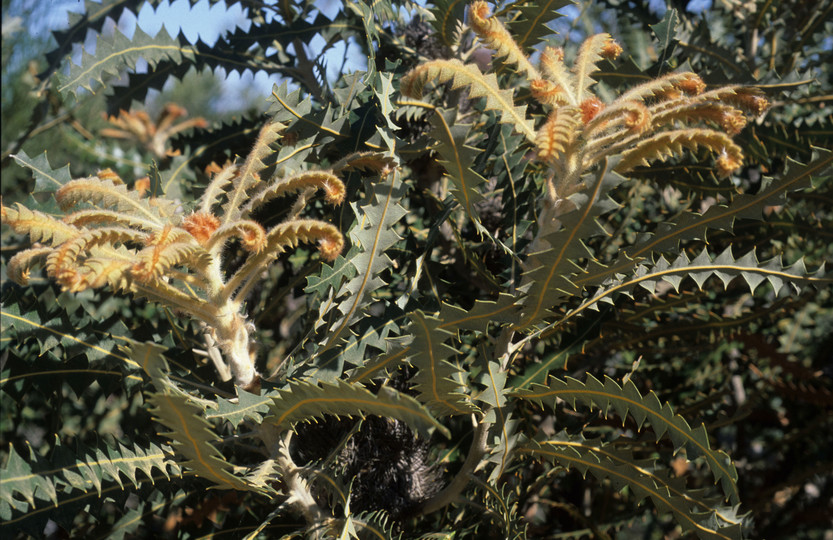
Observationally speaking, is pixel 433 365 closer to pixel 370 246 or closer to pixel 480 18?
pixel 370 246

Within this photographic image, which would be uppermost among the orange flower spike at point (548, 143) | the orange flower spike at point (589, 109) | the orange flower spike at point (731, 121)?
the orange flower spike at point (589, 109)

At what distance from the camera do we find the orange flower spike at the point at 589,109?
2.84ft

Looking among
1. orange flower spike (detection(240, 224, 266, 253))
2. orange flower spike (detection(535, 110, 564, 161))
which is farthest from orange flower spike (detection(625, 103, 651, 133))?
orange flower spike (detection(240, 224, 266, 253))

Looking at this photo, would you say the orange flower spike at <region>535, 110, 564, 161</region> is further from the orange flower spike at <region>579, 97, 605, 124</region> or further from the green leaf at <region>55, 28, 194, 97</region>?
the green leaf at <region>55, 28, 194, 97</region>

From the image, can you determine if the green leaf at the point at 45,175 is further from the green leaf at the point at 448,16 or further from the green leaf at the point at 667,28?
the green leaf at the point at 667,28

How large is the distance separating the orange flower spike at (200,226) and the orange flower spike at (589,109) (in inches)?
19.1

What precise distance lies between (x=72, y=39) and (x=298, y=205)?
69 cm

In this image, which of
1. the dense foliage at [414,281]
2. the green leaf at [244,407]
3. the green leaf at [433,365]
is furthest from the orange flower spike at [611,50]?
the green leaf at [244,407]

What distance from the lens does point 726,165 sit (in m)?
0.76

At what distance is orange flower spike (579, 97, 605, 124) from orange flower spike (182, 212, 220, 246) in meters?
0.48

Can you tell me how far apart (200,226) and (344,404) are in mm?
300

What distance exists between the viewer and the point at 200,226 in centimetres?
84

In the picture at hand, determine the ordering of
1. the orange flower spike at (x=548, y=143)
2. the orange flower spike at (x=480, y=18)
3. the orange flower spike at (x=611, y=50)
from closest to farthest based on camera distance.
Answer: the orange flower spike at (x=548, y=143)
the orange flower spike at (x=480, y=18)
the orange flower spike at (x=611, y=50)

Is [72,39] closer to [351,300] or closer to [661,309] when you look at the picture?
[351,300]
